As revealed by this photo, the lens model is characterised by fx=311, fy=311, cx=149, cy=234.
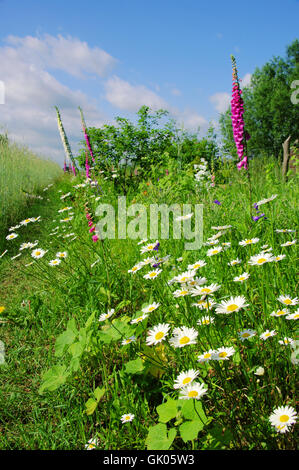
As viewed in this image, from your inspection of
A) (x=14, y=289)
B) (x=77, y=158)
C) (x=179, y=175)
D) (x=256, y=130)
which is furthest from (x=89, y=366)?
(x=256, y=130)

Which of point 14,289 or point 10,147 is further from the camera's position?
point 10,147

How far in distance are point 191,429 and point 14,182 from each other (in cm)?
697

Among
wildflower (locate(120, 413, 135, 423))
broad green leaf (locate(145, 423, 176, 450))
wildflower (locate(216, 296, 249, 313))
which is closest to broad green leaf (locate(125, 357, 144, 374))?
wildflower (locate(120, 413, 135, 423))

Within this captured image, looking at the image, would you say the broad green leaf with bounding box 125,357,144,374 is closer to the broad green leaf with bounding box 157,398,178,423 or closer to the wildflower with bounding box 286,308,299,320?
the broad green leaf with bounding box 157,398,178,423

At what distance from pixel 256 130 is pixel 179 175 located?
30402 millimetres

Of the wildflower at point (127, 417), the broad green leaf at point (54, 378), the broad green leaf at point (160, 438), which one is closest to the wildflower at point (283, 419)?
the broad green leaf at point (160, 438)

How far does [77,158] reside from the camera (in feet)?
27.2

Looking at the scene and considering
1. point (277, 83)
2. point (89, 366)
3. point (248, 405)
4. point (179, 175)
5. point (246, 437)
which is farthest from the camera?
point (277, 83)

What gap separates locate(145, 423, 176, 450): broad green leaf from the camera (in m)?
1.03

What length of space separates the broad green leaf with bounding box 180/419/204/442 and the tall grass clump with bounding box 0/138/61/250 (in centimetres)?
337

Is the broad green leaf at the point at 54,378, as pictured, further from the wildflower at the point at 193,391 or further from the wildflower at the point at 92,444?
the wildflower at the point at 193,391

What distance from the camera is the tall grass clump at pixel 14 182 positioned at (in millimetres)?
5930

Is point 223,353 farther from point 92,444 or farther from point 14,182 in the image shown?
point 14,182

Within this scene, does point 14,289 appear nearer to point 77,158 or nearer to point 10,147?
point 77,158
